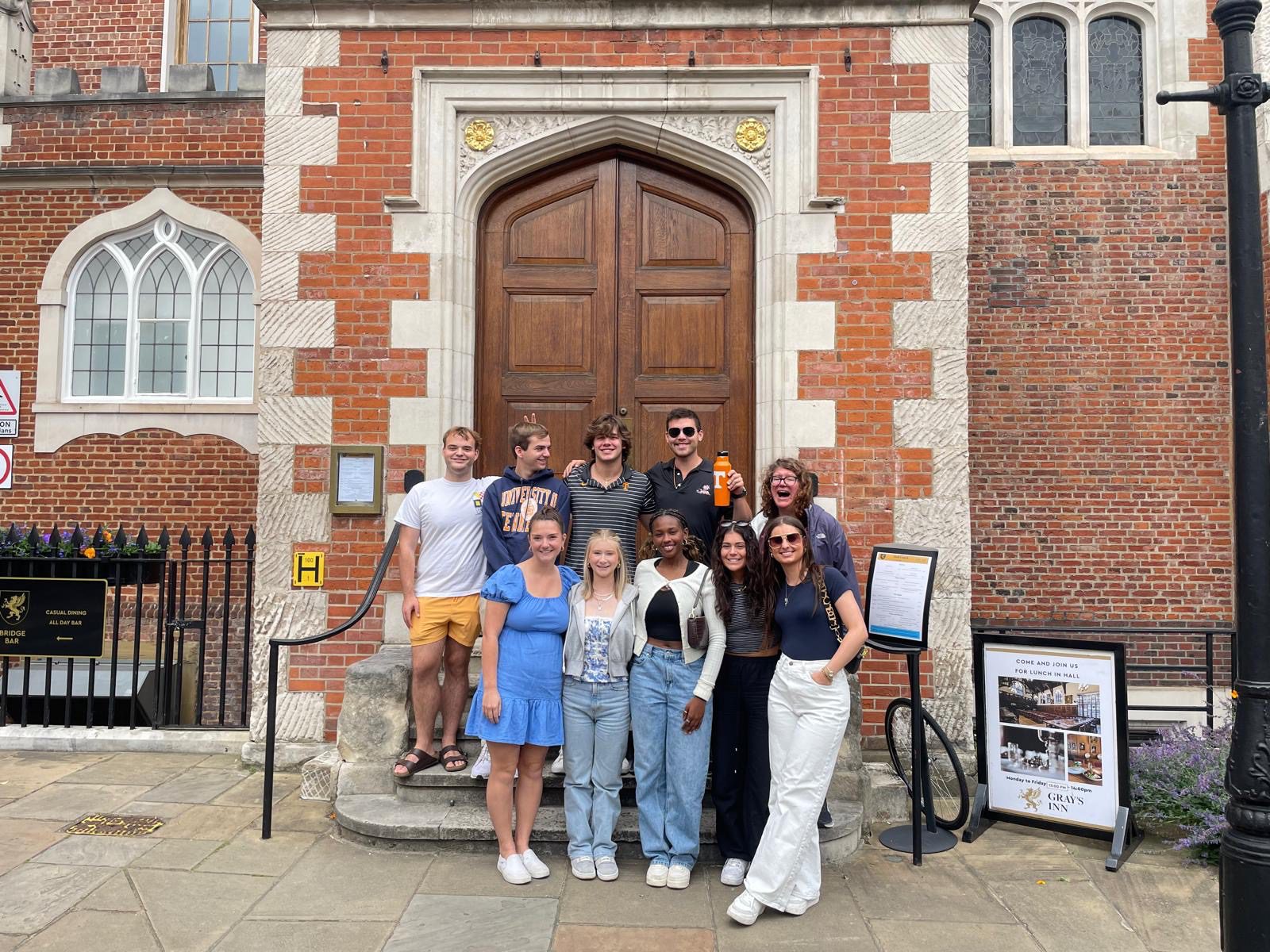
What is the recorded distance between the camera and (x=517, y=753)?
13.9 feet

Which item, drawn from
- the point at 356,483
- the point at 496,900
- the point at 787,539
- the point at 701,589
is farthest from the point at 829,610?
the point at 356,483

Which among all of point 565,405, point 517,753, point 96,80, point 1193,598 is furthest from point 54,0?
point 1193,598

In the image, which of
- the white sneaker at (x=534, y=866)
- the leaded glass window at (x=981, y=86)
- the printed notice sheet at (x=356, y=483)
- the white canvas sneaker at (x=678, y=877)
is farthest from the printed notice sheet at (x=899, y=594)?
the leaded glass window at (x=981, y=86)

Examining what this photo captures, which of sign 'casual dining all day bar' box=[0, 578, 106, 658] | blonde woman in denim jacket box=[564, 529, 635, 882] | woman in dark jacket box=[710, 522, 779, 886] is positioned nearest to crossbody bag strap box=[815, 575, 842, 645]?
woman in dark jacket box=[710, 522, 779, 886]

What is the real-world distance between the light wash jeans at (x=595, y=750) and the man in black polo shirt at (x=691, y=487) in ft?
3.15

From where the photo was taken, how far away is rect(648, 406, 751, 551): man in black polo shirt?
15.2 feet

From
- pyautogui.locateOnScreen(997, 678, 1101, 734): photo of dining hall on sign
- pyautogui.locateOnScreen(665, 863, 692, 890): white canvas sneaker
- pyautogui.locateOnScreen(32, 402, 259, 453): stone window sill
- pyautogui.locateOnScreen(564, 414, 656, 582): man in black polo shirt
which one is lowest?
pyautogui.locateOnScreen(665, 863, 692, 890): white canvas sneaker

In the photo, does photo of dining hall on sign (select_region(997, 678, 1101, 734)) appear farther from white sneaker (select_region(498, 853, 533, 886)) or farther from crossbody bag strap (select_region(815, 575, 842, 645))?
white sneaker (select_region(498, 853, 533, 886))

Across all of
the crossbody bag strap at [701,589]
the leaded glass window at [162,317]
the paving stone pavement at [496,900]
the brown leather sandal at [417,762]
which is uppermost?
the leaded glass window at [162,317]

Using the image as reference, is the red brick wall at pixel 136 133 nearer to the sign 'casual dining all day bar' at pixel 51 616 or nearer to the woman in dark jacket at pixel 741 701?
the sign 'casual dining all day bar' at pixel 51 616

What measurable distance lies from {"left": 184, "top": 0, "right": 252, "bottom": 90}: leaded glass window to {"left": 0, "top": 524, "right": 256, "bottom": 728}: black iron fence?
6845mm

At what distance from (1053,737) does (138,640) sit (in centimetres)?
629

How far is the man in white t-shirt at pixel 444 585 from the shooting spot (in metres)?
4.87

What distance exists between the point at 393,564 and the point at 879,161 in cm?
433
